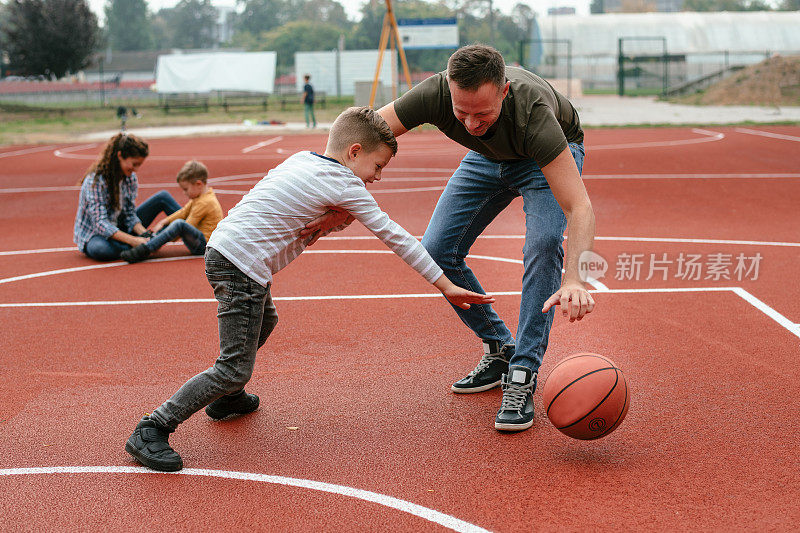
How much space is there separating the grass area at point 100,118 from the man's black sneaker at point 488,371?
2443 centimetres

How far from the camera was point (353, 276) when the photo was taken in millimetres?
7449

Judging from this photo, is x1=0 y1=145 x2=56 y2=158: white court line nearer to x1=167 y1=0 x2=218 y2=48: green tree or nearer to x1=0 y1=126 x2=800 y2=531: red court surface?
x1=0 y1=126 x2=800 y2=531: red court surface

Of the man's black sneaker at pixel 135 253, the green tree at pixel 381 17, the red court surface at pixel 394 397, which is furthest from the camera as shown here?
the green tree at pixel 381 17

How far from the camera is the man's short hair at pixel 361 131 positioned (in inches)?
145

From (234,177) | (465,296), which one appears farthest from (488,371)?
(234,177)

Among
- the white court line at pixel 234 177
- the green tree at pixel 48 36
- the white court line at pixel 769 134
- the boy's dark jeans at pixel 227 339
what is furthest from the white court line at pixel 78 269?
the green tree at pixel 48 36

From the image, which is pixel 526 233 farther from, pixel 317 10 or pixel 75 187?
pixel 317 10

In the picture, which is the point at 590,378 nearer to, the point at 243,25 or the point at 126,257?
the point at 126,257

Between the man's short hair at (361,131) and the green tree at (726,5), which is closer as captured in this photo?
the man's short hair at (361,131)

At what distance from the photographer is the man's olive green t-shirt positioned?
3764 mm

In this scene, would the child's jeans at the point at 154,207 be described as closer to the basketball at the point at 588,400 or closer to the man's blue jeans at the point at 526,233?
the man's blue jeans at the point at 526,233

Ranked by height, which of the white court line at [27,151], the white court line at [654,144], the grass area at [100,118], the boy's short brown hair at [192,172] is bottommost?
the boy's short brown hair at [192,172]

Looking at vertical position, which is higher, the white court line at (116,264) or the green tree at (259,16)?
the green tree at (259,16)

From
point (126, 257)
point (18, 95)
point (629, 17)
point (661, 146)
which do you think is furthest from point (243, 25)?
point (126, 257)
